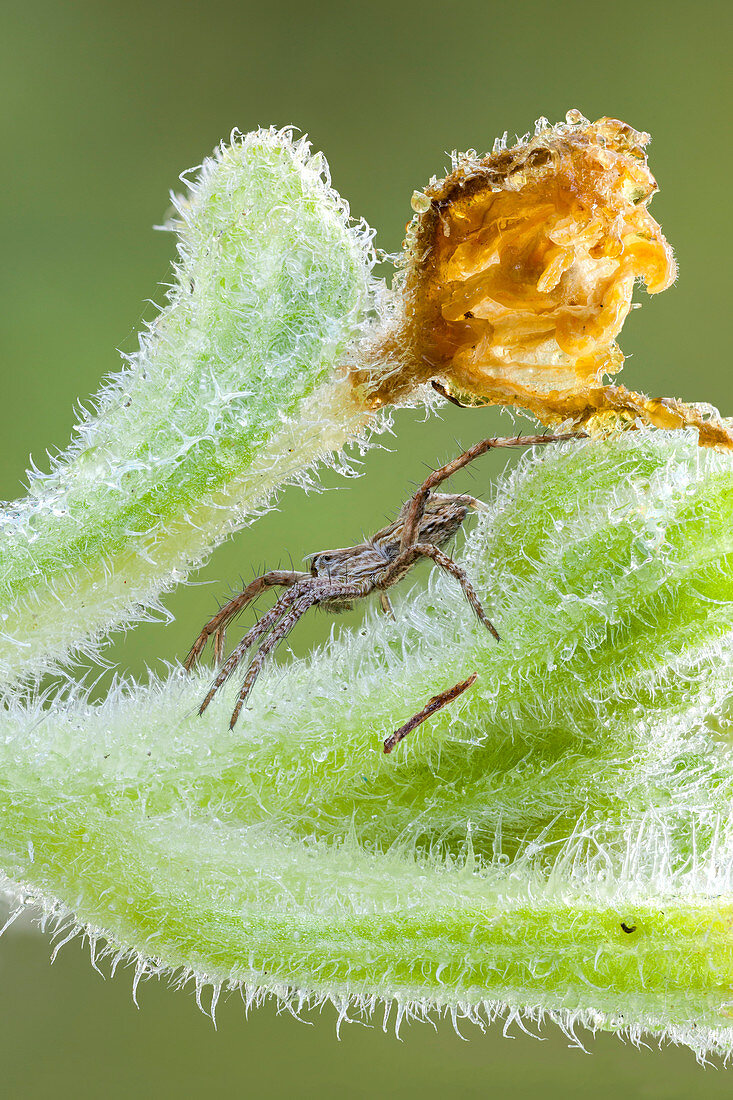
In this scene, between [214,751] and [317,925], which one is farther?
[214,751]

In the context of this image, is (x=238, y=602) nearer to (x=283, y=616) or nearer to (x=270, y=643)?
(x=283, y=616)

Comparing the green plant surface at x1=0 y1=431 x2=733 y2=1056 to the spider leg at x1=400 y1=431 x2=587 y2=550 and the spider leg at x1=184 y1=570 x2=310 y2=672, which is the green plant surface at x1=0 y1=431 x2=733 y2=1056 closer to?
the spider leg at x1=400 y1=431 x2=587 y2=550

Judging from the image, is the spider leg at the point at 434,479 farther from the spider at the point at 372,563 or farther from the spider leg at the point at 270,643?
the spider leg at the point at 270,643

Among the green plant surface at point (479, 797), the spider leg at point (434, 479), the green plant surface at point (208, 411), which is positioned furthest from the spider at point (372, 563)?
the green plant surface at point (208, 411)

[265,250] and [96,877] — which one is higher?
[265,250]

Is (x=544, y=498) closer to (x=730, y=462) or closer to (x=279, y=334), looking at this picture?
(x=730, y=462)

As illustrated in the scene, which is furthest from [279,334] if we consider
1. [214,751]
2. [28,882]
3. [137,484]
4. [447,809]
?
[28,882]

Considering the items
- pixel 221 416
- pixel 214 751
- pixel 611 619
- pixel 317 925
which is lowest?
pixel 317 925
